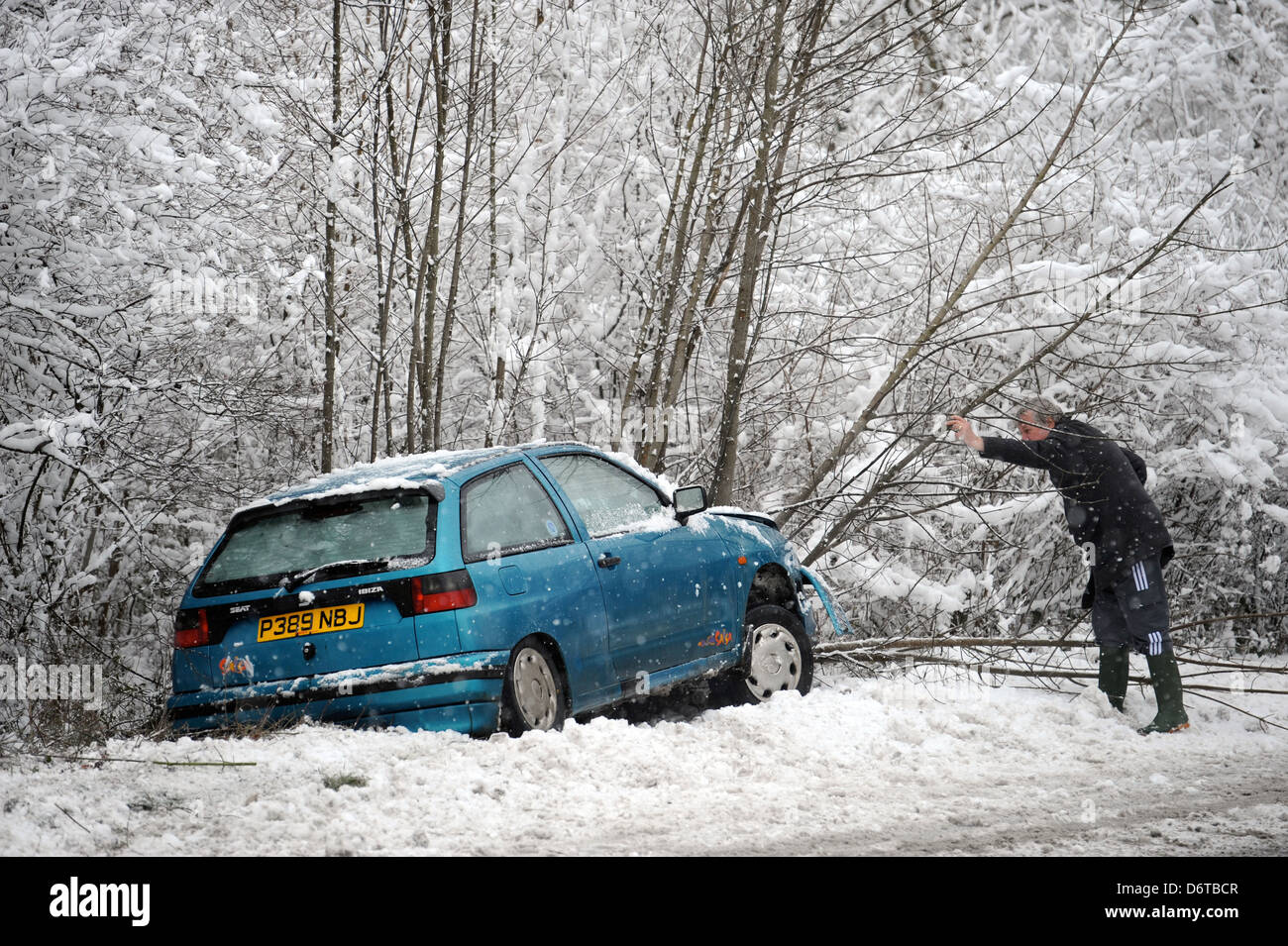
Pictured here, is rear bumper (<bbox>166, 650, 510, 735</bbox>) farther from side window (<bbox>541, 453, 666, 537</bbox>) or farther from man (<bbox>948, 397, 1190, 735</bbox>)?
man (<bbox>948, 397, 1190, 735</bbox>)

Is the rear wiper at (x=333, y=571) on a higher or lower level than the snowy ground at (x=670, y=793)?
higher

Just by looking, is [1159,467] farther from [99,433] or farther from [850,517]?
[99,433]

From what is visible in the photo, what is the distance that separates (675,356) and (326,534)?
495 cm

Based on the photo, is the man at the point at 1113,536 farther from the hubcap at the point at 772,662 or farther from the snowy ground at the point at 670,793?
the hubcap at the point at 772,662

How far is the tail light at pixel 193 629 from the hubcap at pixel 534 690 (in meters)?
1.43

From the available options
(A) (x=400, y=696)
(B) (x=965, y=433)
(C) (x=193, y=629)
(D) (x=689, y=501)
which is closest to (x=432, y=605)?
(A) (x=400, y=696)

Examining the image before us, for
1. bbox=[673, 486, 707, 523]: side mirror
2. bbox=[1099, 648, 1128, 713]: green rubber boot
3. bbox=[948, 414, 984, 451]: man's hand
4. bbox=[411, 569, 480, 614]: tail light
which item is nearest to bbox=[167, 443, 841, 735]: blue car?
bbox=[411, 569, 480, 614]: tail light

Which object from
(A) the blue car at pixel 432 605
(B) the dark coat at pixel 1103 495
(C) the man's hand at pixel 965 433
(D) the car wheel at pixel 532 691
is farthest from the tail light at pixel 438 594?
(B) the dark coat at pixel 1103 495

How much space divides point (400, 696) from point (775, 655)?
2.90 m

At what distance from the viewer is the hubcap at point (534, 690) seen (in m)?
5.26

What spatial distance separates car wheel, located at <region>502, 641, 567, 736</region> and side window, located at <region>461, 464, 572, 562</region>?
485 mm

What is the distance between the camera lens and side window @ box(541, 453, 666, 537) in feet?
20.3

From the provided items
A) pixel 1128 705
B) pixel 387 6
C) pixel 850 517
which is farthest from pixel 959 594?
pixel 387 6

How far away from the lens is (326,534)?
5320mm
